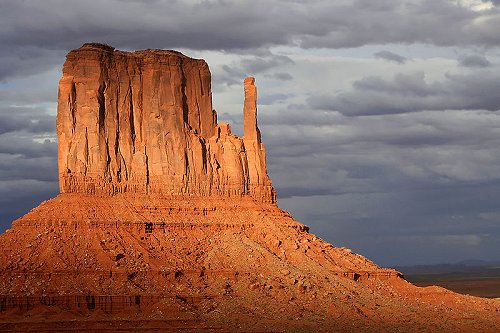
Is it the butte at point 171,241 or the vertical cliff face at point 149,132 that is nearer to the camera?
the butte at point 171,241

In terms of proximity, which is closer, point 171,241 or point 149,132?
point 171,241

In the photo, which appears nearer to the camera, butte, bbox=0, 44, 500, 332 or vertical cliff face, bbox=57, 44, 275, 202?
butte, bbox=0, 44, 500, 332

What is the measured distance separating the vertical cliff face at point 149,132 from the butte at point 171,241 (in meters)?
0.13

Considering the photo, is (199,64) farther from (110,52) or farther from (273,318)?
(273,318)

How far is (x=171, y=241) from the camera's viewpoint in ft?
399

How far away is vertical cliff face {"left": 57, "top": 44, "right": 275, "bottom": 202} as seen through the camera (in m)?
124

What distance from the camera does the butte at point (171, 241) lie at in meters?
111

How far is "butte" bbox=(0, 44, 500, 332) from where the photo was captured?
4382 inches

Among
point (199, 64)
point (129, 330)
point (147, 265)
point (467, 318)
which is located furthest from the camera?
point (199, 64)

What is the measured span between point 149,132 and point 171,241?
12002 mm

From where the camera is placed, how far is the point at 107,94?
127 m

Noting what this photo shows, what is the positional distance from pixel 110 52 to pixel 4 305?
29.2 metres

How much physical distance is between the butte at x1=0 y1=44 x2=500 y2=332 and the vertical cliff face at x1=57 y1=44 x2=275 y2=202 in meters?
0.13

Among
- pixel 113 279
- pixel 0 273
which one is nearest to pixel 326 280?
pixel 113 279
